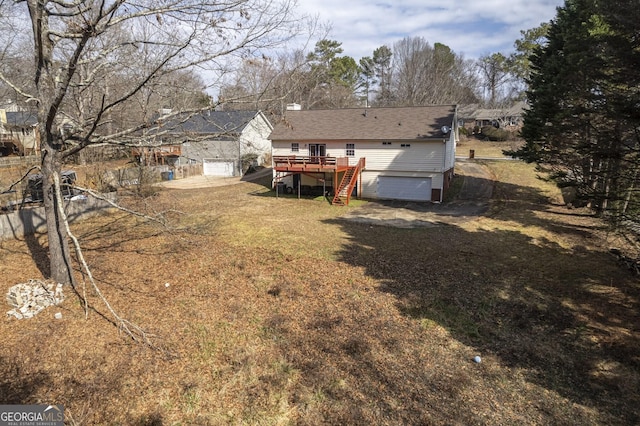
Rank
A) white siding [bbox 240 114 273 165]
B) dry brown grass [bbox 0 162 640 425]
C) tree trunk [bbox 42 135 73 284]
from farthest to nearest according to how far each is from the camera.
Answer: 1. white siding [bbox 240 114 273 165]
2. tree trunk [bbox 42 135 73 284]
3. dry brown grass [bbox 0 162 640 425]

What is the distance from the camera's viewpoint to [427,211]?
23500mm

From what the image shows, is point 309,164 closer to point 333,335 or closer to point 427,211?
point 427,211

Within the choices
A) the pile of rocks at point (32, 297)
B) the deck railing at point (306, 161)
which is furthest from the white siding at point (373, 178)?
the pile of rocks at point (32, 297)

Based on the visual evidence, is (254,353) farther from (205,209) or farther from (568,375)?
(205,209)

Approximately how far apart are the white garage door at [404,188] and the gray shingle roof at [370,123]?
3.03 meters

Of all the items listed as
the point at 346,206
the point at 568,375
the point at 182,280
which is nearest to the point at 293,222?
the point at 346,206

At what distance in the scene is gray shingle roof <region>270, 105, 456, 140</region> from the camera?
26859 mm

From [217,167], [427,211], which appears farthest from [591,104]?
[217,167]

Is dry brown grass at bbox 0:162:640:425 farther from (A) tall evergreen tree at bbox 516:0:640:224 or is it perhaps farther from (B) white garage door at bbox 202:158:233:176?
(B) white garage door at bbox 202:158:233:176

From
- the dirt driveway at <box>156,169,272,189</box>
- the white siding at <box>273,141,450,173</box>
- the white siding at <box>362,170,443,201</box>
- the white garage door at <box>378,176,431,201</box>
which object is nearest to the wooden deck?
the white siding at <box>273,141,450,173</box>

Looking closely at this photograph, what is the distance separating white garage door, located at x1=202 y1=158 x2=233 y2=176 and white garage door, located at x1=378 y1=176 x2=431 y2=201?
18.6m

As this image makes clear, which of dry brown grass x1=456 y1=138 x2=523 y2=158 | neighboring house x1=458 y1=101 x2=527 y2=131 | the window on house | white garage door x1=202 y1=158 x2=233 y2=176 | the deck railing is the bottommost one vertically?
white garage door x1=202 y1=158 x2=233 y2=176

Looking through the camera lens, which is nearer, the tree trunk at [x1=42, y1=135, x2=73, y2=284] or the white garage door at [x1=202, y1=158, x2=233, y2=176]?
the tree trunk at [x1=42, y1=135, x2=73, y2=284]

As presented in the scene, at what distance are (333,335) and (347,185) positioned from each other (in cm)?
1942
